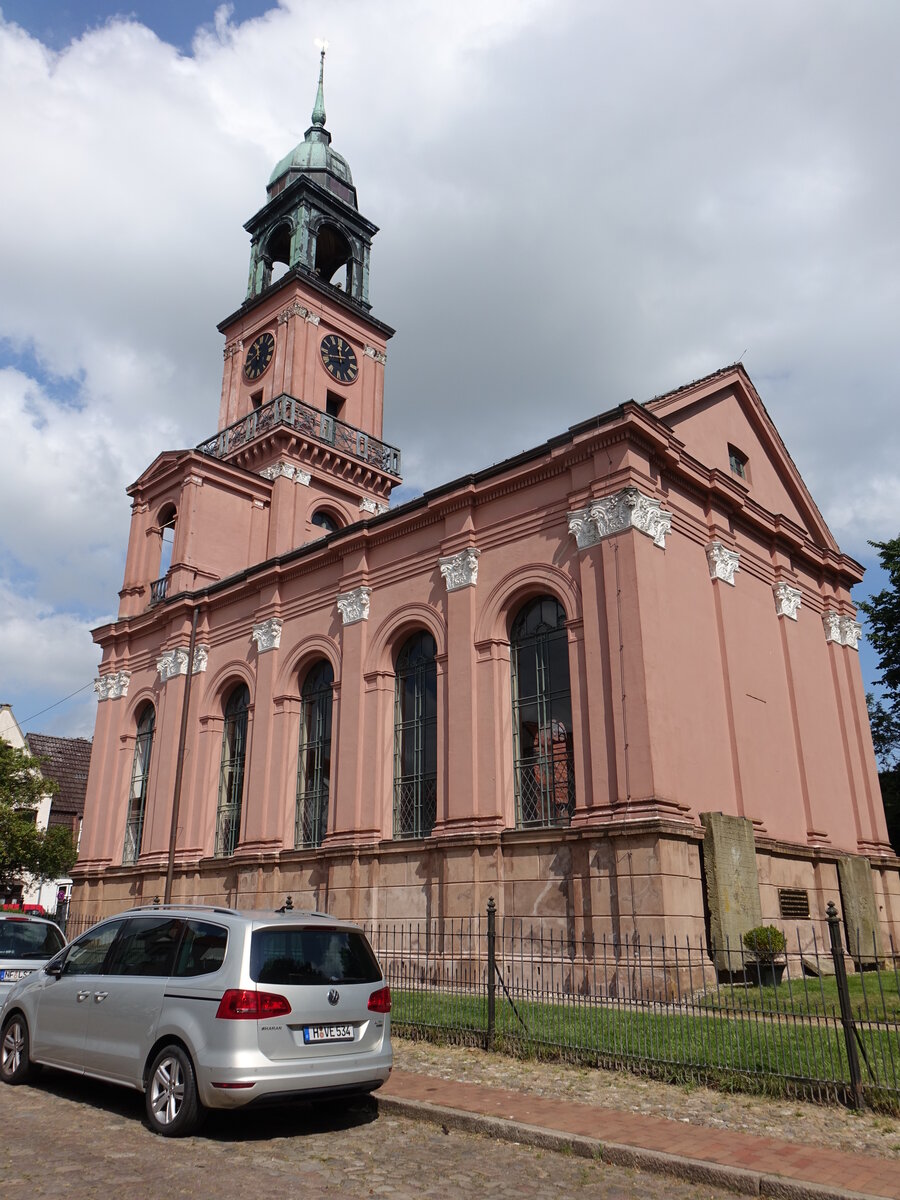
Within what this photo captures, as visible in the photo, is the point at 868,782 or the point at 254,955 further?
the point at 868,782

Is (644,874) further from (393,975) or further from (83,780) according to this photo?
(83,780)

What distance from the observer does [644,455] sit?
17328 millimetres

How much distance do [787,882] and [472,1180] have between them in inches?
521

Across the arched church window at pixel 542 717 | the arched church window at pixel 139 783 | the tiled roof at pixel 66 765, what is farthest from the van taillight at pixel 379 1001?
the tiled roof at pixel 66 765

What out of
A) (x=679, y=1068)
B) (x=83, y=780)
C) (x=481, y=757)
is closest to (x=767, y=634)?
(x=481, y=757)

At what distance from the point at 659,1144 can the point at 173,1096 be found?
376 cm

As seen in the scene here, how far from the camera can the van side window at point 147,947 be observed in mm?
7930

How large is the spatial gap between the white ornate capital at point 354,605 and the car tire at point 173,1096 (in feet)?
47.3

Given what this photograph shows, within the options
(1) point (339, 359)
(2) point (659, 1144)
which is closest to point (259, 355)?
(1) point (339, 359)

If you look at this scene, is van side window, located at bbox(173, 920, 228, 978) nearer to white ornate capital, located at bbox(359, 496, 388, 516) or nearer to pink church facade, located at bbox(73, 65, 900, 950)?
pink church facade, located at bbox(73, 65, 900, 950)

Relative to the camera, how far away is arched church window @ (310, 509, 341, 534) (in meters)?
30.6

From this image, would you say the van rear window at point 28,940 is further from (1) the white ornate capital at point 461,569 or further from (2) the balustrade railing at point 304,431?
(2) the balustrade railing at point 304,431

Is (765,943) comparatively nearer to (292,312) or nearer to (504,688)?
(504,688)

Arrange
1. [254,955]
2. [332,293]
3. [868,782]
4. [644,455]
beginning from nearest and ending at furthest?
[254,955], [644,455], [868,782], [332,293]
